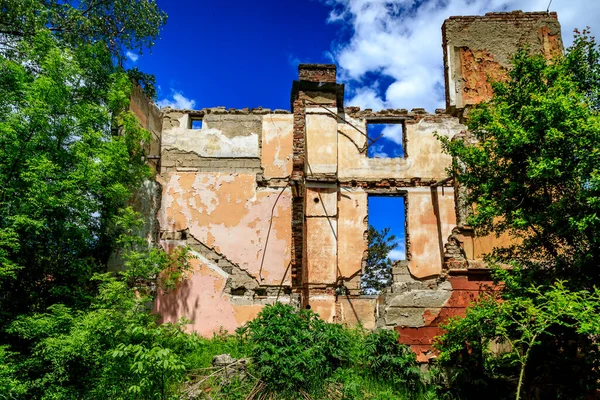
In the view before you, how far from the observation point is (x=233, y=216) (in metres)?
13.5

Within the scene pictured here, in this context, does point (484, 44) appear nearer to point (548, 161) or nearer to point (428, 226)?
point (428, 226)

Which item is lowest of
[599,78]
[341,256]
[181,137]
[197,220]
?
[341,256]

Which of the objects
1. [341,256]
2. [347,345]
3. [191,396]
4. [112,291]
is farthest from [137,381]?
[341,256]

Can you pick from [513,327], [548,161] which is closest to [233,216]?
[513,327]

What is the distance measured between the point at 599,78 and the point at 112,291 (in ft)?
29.5

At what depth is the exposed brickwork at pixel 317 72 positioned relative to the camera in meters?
13.7

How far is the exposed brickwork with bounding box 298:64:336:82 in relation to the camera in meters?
13.7

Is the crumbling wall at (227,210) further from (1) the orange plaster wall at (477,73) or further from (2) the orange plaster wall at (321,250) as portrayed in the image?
(1) the orange plaster wall at (477,73)

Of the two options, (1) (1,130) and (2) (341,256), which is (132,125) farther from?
(2) (341,256)

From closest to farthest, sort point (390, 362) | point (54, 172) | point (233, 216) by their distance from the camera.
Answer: point (390, 362)
point (54, 172)
point (233, 216)

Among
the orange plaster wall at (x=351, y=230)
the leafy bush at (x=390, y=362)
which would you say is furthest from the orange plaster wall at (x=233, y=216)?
the leafy bush at (x=390, y=362)

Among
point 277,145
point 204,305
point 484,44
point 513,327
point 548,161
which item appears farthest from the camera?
point 484,44

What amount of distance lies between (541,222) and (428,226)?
20.8 ft

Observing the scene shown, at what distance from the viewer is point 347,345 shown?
894cm
